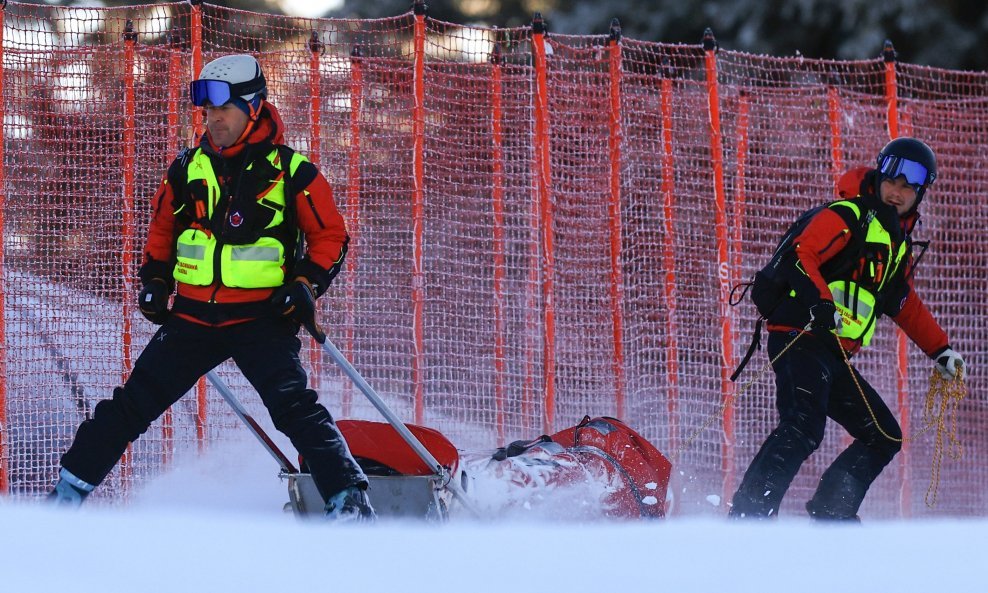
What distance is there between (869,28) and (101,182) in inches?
332

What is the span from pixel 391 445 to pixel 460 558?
2.89m

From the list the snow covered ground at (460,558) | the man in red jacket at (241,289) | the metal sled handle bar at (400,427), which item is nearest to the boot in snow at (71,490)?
the man in red jacket at (241,289)

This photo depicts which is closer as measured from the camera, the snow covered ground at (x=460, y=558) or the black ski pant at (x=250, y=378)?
the snow covered ground at (x=460, y=558)

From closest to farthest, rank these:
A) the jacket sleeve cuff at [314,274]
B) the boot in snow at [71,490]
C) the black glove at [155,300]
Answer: the boot in snow at [71,490]
the jacket sleeve cuff at [314,274]
the black glove at [155,300]

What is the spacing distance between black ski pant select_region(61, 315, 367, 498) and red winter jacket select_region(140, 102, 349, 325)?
2.7 inches

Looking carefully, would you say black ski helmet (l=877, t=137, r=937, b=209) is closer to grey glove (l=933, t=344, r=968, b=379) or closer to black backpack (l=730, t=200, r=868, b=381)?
black backpack (l=730, t=200, r=868, b=381)

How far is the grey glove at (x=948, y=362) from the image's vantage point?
19.8 feet

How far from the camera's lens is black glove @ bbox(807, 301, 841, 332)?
5.29 meters

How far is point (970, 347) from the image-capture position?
335 inches

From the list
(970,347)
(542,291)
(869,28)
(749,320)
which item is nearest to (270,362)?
(542,291)

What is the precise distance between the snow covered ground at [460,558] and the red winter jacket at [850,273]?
2.46 metres

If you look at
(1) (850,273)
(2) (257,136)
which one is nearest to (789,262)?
(1) (850,273)

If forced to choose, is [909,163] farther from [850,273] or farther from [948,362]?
[948,362]

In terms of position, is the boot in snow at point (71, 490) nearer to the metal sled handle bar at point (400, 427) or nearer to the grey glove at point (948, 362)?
the metal sled handle bar at point (400, 427)
